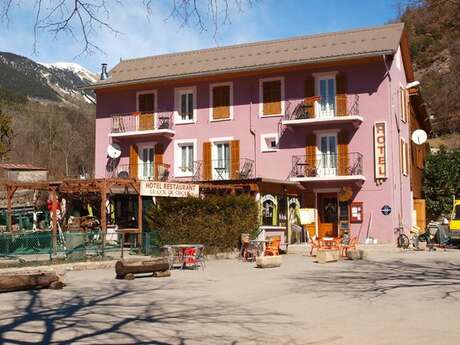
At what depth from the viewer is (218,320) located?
30.8 feet

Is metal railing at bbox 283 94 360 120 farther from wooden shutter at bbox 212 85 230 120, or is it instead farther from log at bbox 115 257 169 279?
log at bbox 115 257 169 279

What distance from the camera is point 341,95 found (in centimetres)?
2925

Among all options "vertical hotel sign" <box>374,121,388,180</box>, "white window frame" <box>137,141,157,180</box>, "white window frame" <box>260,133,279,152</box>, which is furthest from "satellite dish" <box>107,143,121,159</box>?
"vertical hotel sign" <box>374,121,388,180</box>

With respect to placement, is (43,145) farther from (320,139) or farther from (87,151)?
(320,139)

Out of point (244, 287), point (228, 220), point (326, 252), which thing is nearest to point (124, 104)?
point (228, 220)

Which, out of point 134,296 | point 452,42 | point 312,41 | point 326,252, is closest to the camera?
point 134,296

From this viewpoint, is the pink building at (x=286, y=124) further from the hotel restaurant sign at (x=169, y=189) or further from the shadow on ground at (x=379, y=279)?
the shadow on ground at (x=379, y=279)

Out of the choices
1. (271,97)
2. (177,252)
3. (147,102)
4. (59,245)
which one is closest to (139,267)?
(177,252)

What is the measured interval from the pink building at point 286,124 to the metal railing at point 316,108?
0.05 m

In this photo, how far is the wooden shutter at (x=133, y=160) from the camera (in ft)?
109

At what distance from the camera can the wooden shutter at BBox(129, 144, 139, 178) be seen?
33.3 m

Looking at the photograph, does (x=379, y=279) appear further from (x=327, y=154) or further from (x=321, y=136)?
(x=321, y=136)

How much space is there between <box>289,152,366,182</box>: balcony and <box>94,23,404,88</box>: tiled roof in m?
4.47

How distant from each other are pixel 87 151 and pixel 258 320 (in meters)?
48.5
